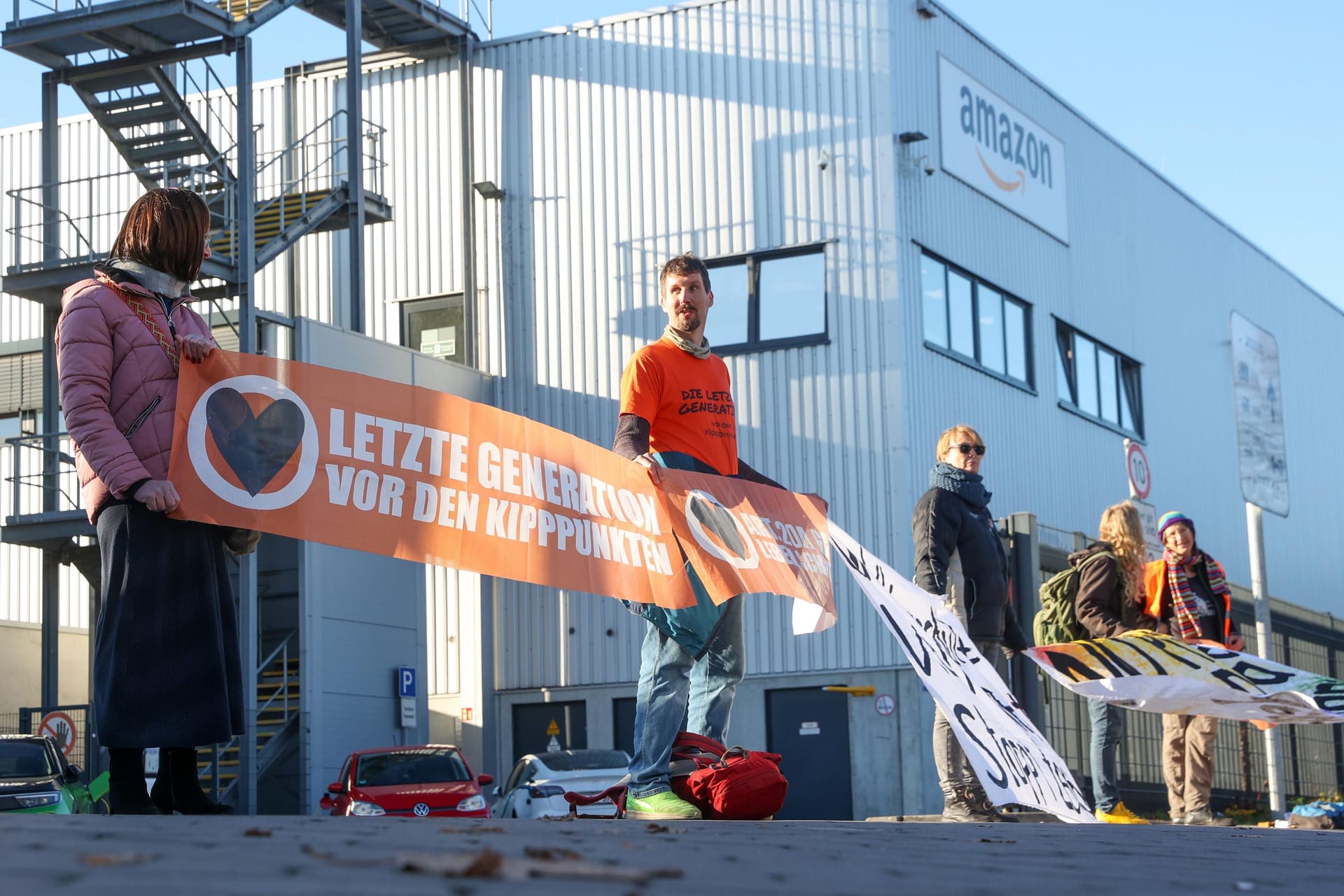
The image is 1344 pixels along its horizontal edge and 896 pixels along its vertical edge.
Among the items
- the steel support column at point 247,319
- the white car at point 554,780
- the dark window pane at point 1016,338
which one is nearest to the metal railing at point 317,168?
the steel support column at point 247,319

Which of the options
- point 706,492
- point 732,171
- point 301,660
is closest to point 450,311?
point 732,171

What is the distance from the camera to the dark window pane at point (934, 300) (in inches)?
1017

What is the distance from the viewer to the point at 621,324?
26.9 m

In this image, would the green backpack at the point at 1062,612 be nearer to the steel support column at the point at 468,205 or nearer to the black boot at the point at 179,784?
the black boot at the point at 179,784

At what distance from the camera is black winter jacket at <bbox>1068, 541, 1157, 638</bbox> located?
10.4 meters

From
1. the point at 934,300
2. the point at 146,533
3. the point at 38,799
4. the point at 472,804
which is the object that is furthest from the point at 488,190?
the point at 146,533

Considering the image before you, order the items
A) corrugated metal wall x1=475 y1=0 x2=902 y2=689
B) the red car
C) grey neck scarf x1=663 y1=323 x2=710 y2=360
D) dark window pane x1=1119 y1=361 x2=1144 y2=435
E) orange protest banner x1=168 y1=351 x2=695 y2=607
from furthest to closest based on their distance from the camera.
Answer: dark window pane x1=1119 y1=361 x2=1144 y2=435
corrugated metal wall x1=475 y1=0 x2=902 y2=689
the red car
grey neck scarf x1=663 y1=323 x2=710 y2=360
orange protest banner x1=168 y1=351 x2=695 y2=607

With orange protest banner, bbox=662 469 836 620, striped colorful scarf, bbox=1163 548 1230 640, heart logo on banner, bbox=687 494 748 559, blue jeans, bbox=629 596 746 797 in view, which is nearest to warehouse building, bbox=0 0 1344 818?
striped colorful scarf, bbox=1163 548 1230 640

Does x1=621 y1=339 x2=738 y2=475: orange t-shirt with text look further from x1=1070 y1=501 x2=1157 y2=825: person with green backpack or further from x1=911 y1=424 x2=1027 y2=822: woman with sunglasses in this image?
x1=1070 y1=501 x2=1157 y2=825: person with green backpack

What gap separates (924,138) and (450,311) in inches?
325

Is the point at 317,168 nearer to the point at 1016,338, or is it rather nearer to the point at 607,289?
the point at 607,289

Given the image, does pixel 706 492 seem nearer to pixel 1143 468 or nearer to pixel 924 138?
pixel 1143 468

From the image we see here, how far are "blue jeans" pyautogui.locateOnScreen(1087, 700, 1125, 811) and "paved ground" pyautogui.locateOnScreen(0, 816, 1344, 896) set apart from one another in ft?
19.1

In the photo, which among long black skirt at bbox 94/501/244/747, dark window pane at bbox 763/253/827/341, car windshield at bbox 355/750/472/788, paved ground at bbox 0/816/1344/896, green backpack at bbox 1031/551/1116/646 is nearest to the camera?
paved ground at bbox 0/816/1344/896
